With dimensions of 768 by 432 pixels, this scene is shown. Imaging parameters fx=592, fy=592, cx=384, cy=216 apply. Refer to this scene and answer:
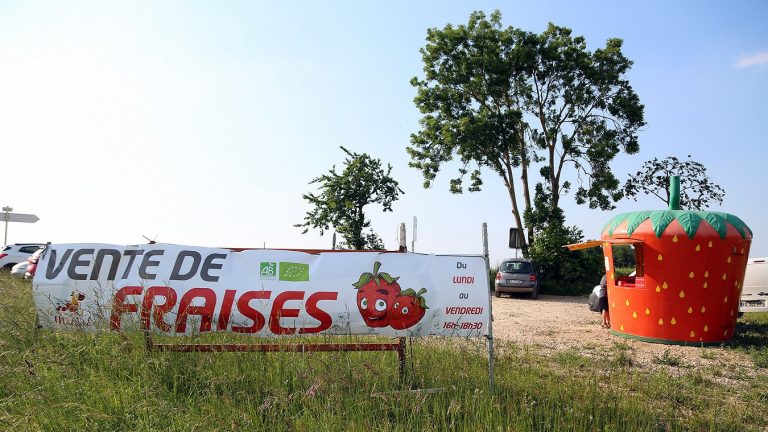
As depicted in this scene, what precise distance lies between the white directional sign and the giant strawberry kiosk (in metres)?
24.5

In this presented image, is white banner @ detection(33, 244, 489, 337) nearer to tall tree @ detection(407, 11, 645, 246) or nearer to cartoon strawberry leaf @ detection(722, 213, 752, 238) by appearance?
cartoon strawberry leaf @ detection(722, 213, 752, 238)

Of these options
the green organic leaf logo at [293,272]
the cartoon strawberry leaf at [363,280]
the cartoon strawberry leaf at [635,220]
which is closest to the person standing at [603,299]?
the cartoon strawberry leaf at [635,220]

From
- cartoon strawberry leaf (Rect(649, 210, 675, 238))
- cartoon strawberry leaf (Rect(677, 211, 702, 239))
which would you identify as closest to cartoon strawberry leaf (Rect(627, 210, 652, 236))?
cartoon strawberry leaf (Rect(649, 210, 675, 238))

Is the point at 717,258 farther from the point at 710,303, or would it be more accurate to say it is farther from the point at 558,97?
the point at 558,97

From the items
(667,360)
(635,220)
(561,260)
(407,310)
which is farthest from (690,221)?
(561,260)

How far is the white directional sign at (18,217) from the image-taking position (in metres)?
25.0

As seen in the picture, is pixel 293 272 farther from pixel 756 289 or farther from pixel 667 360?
pixel 756 289

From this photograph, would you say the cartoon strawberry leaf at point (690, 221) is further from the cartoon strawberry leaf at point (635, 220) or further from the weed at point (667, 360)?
the weed at point (667, 360)

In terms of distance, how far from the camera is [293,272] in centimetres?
649

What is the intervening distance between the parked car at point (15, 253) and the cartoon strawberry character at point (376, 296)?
25393 mm

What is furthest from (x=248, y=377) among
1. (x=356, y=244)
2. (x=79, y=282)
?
(x=356, y=244)

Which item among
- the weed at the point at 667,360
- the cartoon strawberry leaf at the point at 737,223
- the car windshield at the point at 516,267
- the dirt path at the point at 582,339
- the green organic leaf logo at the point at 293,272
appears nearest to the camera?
the green organic leaf logo at the point at 293,272

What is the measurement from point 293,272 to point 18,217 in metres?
24.0

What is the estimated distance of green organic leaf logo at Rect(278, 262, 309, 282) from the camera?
6.46 metres
